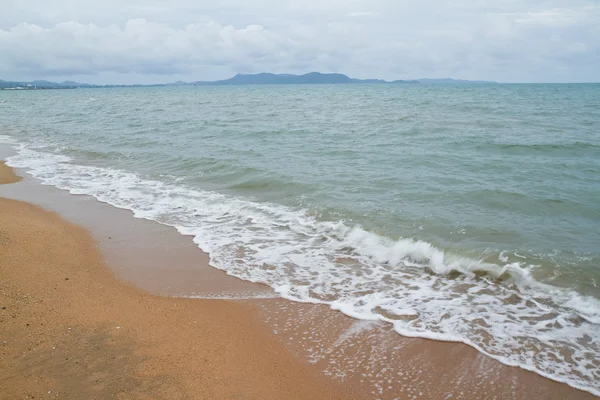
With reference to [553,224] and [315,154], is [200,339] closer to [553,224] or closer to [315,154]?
[553,224]

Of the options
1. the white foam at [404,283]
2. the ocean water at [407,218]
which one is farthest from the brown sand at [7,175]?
the white foam at [404,283]

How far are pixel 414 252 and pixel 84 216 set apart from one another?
7.88 metres

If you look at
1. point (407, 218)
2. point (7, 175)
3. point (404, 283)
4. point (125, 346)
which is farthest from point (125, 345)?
point (7, 175)

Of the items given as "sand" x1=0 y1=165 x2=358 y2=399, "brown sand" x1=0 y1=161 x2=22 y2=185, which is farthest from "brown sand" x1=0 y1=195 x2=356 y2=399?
"brown sand" x1=0 y1=161 x2=22 y2=185

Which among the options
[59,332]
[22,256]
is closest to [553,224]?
[59,332]

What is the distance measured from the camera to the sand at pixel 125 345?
14.6 ft

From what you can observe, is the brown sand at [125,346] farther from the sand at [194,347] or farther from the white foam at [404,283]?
the white foam at [404,283]

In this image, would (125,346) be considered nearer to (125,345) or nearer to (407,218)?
(125,345)

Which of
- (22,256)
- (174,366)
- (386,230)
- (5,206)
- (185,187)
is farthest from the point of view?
(185,187)

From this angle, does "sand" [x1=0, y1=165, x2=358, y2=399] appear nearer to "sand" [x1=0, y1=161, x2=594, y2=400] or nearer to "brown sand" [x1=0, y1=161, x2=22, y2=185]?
"sand" [x1=0, y1=161, x2=594, y2=400]

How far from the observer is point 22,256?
784 cm

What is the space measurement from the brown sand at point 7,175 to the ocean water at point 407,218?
2.15 feet

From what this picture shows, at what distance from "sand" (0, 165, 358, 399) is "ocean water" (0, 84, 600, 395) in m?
1.38

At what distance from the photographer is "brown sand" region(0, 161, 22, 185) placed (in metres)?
14.9
